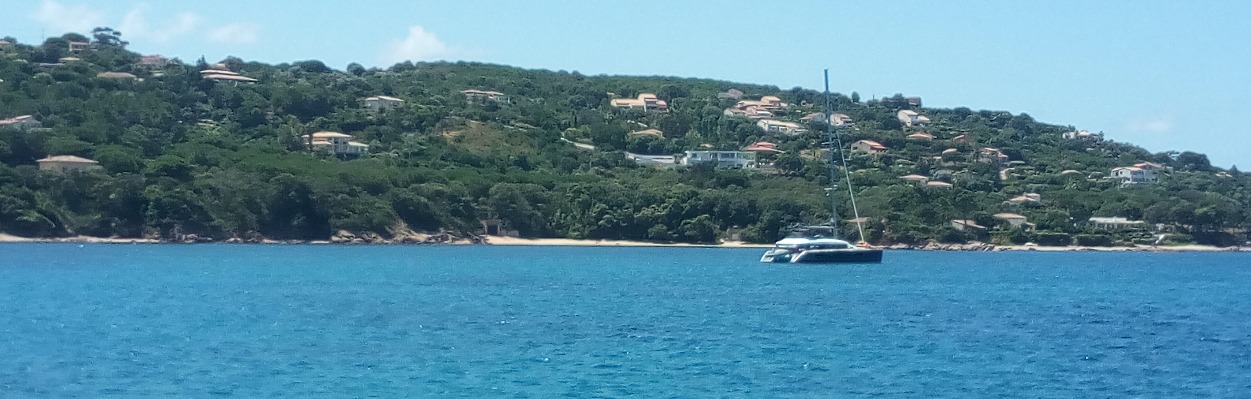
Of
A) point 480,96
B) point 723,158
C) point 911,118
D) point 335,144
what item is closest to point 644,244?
point 723,158

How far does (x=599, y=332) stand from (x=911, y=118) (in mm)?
125049

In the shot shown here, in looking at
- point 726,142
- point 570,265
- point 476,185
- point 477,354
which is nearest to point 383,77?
point 726,142

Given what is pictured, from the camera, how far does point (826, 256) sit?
71250mm

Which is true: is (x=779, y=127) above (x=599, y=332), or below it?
above

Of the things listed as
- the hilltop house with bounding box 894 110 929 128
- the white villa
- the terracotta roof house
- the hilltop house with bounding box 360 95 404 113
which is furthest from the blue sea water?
the terracotta roof house

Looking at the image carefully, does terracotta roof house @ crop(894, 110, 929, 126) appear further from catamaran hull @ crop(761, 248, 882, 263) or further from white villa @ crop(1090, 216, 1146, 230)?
catamaran hull @ crop(761, 248, 882, 263)

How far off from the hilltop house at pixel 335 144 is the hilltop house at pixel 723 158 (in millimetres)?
25507

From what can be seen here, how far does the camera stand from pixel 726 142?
129625 millimetres

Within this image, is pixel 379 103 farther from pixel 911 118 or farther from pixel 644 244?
pixel 911 118

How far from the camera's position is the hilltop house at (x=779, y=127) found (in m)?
136

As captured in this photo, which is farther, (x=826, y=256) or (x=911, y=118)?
(x=911, y=118)

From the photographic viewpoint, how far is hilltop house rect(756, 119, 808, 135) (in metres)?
136

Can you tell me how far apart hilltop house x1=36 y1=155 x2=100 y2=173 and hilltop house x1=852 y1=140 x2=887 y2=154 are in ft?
216

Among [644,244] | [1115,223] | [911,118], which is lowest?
[644,244]
